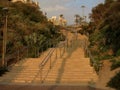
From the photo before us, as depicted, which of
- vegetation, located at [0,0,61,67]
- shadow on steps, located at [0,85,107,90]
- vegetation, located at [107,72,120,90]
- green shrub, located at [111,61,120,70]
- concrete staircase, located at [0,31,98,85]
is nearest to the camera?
vegetation, located at [107,72,120,90]

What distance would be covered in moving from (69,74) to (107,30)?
9320mm

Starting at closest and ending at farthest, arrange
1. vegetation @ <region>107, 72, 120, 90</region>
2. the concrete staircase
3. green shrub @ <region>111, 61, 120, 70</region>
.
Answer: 1. vegetation @ <region>107, 72, 120, 90</region>
2. the concrete staircase
3. green shrub @ <region>111, 61, 120, 70</region>

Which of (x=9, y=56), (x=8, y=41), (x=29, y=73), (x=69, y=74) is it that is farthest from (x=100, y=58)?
(x=8, y=41)

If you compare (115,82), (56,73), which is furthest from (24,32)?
(115,82)

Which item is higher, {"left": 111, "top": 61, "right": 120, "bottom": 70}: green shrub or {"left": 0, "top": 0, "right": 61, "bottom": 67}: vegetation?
{"left": 0, "top": 0, "right": 61, "bottom": 67}: vegetation

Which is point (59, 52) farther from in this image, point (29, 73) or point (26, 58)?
point (29, 73)

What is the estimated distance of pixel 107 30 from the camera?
91.4ft

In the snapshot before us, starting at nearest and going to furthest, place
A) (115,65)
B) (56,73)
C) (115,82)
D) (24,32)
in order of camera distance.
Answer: (115,82), (115,65), (56,73), (24,32)

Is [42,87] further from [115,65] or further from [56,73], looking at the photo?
[115,65]

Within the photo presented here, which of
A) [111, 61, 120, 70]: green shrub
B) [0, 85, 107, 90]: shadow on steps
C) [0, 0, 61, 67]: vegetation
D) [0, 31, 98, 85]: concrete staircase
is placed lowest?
[0, 85, 107, 90]: shadow on steps

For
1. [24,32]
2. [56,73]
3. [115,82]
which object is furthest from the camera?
[24,32]

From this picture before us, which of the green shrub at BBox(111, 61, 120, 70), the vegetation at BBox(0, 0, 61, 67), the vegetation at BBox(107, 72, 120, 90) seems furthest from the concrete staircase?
the vegetation at BBox(0, 0, 61, 67)

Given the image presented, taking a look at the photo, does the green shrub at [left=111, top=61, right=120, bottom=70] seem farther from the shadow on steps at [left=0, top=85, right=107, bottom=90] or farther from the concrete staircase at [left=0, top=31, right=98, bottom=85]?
the shadow on steps at [left=0, top=85, right=107, bottom=90]

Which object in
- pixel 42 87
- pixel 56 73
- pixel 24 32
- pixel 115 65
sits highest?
pixel 24 32
